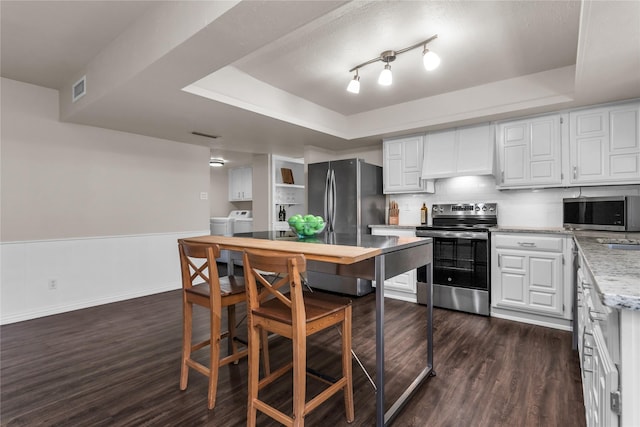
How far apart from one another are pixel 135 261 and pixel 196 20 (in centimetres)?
346

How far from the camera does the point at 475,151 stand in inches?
147

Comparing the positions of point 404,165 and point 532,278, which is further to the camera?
point 404,165

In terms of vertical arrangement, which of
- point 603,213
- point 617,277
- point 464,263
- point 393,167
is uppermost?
point 393,167

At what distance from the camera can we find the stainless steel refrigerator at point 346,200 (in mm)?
4254

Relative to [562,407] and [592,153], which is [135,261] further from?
[592,153]

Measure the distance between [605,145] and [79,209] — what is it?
5624 millimetres

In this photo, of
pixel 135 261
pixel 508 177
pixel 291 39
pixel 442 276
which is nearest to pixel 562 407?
pixel 442 276

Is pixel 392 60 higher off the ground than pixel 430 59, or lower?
higher

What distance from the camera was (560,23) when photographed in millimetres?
2332

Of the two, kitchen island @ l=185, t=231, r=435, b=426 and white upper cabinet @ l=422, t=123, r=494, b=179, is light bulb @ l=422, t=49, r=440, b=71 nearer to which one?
kitchen island @ l=185, t=231, r=435, b=426

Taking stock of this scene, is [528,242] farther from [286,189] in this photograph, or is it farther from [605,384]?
[286,189]

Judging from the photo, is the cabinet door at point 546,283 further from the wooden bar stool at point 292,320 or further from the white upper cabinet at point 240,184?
the white upper cabinet at point 240,184

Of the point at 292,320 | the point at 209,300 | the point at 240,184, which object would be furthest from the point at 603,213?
the point at 240,184

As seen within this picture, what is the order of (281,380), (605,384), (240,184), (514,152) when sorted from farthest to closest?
(240,184) → (514,152) → (281,380) → (605,384)
